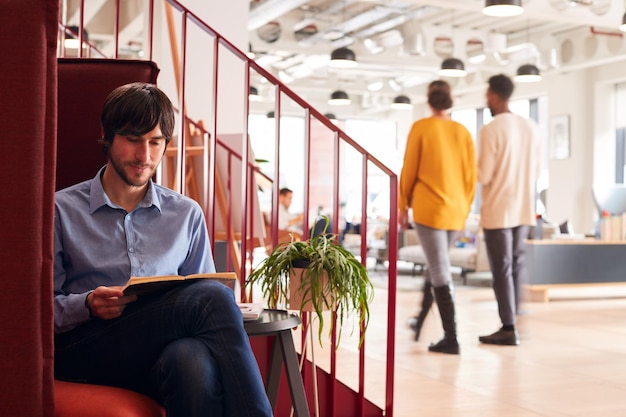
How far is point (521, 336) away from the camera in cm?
541

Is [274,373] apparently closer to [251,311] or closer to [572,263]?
[251,311]

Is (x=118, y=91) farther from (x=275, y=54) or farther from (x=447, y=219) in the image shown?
(x=275, y=54)

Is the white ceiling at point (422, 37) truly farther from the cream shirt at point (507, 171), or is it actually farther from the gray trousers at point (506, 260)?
the gray trousers at point (506, 260)

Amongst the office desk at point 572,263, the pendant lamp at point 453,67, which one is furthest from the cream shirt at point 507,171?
the pendant lamp at point 453,67

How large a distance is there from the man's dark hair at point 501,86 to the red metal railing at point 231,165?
0.93 metres

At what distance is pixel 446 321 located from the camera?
185 inches

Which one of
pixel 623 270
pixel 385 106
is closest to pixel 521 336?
pixel 623 270

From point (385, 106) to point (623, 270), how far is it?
31.0 ft

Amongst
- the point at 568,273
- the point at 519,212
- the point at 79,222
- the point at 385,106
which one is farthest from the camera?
the point at 385,106

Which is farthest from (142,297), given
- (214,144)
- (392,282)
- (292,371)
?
(392,282)

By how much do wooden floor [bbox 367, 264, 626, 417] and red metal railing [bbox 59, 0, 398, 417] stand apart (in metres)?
0.22

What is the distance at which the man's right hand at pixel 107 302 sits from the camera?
1793 millimetres

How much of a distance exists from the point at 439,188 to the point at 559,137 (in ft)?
28.5

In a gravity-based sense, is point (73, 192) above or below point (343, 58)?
below
